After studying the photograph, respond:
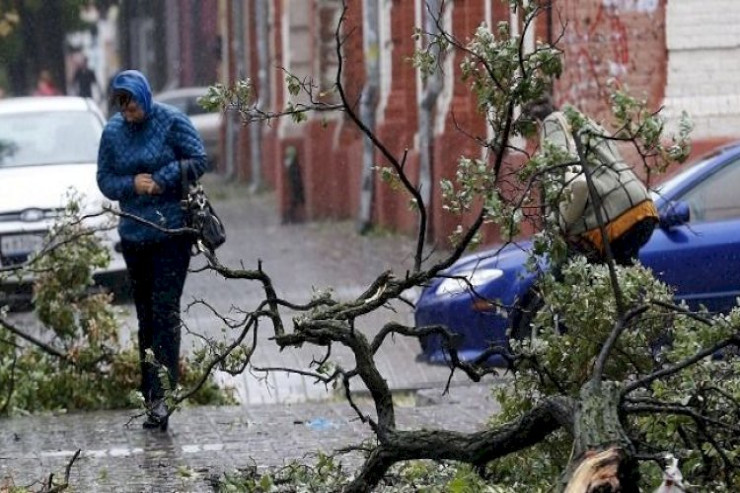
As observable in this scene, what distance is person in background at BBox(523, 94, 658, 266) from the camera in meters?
9.21

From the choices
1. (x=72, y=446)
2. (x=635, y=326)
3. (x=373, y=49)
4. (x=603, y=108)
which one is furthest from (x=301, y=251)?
(x=635, y=326)

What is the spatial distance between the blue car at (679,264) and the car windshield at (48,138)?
680cm

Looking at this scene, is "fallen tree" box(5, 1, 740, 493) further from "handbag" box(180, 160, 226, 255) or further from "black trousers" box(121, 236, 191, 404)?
"black trousers" box(121, 236, 191, 404)

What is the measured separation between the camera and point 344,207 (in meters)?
27.9

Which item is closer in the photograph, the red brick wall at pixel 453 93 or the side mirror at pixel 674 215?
the side mirror at pixel 674 215

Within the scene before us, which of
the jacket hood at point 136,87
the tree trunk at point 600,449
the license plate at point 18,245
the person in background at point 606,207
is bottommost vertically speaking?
the license plate at point 18,245

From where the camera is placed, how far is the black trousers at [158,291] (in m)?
10.6

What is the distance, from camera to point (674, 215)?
37.9ft

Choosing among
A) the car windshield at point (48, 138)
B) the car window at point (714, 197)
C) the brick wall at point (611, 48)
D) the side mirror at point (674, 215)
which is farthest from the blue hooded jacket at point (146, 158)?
the brick wall at point (611, 48)

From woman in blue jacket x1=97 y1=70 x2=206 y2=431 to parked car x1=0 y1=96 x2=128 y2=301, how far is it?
528 centimetres

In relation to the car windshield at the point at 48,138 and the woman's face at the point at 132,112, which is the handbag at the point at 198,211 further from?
the car windshield at the point at 48,138

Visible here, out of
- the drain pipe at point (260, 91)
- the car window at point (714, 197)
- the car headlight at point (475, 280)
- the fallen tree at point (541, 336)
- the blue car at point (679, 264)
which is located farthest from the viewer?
the drain pipe at point (260, 91)

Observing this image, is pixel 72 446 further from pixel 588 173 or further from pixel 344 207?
pixel 344 207

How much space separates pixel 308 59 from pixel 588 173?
24.1m
